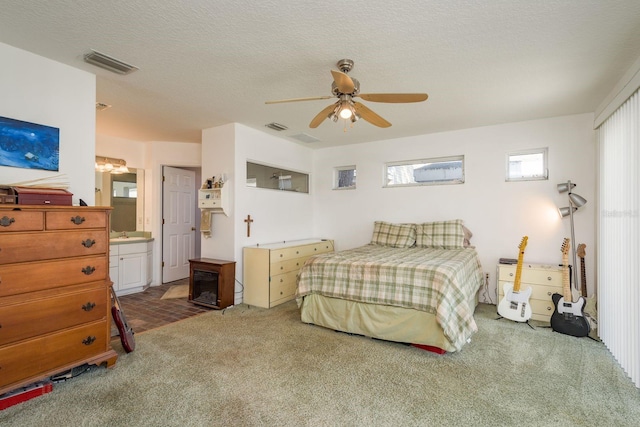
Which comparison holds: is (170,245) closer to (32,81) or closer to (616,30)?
(32,81)

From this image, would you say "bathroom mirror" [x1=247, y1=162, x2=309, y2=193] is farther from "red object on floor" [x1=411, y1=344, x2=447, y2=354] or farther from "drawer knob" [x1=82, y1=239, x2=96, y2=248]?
"red object on floor" [x1=411, y1=344, x2=447, y2=354]

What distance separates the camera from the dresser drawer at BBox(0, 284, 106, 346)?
76.7 inches

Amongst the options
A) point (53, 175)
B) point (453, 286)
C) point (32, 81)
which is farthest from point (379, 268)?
point (32, 81)

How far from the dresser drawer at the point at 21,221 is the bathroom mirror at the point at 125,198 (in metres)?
3.34

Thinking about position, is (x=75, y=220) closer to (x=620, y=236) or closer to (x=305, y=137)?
(x=305, y=137)

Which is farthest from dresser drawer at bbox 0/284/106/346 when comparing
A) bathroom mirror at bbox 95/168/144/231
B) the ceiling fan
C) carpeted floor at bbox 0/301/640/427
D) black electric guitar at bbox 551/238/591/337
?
black electric guitar at bbox 551/238/591/337

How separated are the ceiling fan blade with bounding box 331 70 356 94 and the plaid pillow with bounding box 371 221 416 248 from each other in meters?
2.70

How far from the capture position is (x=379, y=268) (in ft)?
9.76

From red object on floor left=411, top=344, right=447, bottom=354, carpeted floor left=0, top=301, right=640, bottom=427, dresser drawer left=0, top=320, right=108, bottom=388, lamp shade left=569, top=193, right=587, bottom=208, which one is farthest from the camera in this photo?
lamp shade left=569, top=193, right=587, bottom=208

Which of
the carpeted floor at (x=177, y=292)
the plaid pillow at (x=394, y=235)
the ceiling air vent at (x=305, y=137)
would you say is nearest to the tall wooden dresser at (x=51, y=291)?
the carpeted floor at (x=177, y=292)

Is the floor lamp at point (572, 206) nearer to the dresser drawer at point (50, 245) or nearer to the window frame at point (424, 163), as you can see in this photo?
the window frame at point (424, 163)

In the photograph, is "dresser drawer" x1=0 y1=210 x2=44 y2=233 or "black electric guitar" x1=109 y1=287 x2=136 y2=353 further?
"black electric guitar" x1=109 y1=287 x2=136 y2=353

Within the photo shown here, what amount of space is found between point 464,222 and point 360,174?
1837mm

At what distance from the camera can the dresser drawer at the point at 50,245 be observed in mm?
1958
